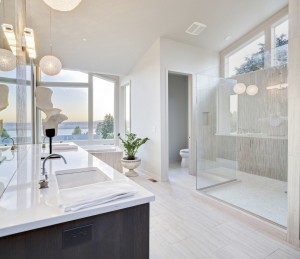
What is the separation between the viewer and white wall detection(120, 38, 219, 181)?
4.08 meters

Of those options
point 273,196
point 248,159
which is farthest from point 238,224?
point 248,159

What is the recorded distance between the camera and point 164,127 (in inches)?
162

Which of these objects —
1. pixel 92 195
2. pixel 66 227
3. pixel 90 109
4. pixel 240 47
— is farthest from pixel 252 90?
pixel 90 109

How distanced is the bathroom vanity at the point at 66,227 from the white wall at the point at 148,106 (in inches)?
127

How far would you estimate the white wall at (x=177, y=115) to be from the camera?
5.96m

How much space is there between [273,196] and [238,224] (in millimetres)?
1091

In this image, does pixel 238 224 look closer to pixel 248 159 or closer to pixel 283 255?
pixel 283 255

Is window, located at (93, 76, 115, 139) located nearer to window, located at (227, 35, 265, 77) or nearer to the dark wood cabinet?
window, located at (227, 35, 265, 77)

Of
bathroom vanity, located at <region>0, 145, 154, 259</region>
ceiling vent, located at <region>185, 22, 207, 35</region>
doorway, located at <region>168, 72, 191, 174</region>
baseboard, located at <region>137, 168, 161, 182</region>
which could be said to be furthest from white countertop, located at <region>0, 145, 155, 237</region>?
doorway, located at <region>168, 72, 191, 174</region>

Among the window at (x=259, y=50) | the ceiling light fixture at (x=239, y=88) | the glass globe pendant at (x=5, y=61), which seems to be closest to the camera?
the glass globe pendant at (x=5, y=61)

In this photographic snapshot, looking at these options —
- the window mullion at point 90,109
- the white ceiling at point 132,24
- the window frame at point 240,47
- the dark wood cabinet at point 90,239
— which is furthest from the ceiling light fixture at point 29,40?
the window frame at point 240,47

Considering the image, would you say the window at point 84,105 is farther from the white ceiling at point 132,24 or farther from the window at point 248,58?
the window at point 248,58

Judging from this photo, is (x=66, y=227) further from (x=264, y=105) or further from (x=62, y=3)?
(x=264, y=105)

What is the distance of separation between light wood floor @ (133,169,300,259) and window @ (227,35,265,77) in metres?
2.80
